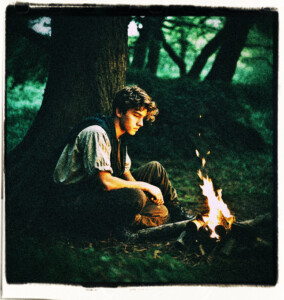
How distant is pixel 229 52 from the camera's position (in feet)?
18.3

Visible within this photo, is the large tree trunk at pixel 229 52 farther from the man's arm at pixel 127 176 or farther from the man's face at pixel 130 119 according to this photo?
the man's arm at pixel 127 176

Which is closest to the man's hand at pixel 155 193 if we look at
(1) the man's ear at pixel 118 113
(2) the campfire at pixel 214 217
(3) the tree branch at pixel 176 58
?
(2) the campfire at pixel 214 217

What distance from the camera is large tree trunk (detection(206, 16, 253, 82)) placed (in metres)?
5.09

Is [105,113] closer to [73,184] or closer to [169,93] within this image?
[73,184]

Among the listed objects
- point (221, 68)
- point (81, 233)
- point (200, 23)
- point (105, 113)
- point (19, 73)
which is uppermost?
point (200, 23)

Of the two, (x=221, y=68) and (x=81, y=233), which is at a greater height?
(x=221, y=68)

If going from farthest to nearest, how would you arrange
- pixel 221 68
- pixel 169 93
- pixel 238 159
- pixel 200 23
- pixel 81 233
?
pixel 169 93, pixel 221 68, pixel 238 159, pixel 200 23, pixel 81 233

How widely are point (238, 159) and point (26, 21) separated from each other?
3810 millimetres

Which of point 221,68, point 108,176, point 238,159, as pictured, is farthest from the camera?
point 221,68

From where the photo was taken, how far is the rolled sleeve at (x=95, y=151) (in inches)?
140

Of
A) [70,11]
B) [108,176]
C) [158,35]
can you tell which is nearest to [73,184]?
[108,176]

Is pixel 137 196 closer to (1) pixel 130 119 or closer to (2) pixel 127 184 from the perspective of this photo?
(2) pixel 127 184

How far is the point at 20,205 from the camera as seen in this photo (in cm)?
407

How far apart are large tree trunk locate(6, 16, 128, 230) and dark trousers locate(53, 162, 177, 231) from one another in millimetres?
671
